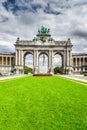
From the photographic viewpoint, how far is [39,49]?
413ft

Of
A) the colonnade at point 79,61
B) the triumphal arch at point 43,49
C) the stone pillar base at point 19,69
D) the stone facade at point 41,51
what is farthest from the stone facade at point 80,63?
the stone pillar base at point 19,69

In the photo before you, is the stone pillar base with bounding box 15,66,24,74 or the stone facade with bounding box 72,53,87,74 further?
the stone facade with bounding box 72,53,87,74

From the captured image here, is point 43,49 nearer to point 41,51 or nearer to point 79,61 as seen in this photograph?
point 41,51

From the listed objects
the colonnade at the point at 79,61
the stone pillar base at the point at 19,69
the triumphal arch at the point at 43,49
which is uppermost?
the triumphal arch at the point at 43,49

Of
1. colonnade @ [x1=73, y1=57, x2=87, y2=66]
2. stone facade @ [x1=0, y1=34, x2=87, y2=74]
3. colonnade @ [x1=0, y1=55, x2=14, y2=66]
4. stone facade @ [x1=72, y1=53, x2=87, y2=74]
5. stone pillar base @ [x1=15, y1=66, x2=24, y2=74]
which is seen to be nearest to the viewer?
stone pillar base @ [x1=15, y1=66, x2=24, y2=74]

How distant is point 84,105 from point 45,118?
3267 mm

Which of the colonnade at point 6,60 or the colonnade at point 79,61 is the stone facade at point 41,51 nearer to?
the colonnade at point 6,60

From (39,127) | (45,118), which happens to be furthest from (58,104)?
(39,127)

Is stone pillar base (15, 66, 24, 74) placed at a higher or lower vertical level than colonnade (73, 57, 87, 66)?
lower

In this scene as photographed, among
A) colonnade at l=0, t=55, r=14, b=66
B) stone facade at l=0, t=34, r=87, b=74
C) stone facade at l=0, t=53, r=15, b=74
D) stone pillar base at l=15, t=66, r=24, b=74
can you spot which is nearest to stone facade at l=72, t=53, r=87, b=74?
stone facade at l=0, t=34, r=87, b=74

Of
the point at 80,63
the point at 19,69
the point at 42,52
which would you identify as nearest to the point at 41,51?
the point at 42,52

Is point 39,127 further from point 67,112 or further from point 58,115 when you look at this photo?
point 67,112

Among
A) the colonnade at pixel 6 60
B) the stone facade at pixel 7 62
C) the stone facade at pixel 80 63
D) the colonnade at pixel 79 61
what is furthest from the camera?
the colonnade at pixel 79 61

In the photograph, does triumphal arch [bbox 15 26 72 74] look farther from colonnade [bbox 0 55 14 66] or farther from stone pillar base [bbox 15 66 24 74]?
colonnade [bbox 0 55 14 66]
